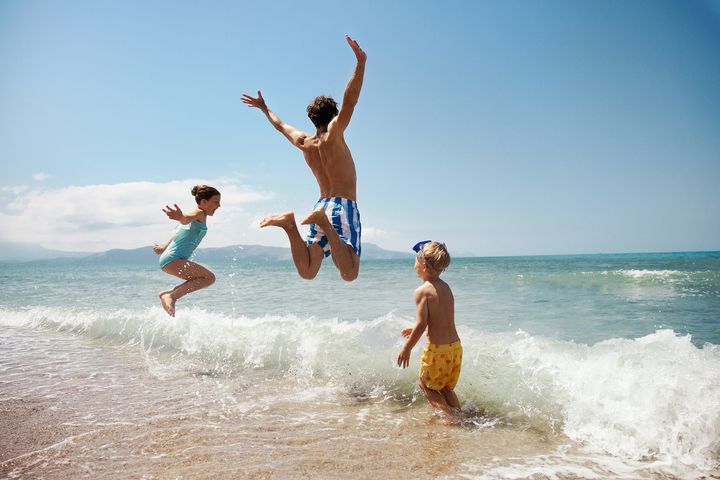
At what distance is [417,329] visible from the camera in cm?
434

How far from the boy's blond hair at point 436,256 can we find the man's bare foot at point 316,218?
1.11 metres

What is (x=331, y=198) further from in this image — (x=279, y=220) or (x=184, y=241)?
(x=184, y=241)

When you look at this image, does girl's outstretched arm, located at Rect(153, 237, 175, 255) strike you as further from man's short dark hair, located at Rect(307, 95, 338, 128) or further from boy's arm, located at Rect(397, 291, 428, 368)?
boy's arm, located at Rect(397, 291, 428, 368)

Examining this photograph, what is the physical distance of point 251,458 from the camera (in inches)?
143

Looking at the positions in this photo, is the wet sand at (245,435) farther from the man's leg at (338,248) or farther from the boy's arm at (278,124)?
the boy's arm at (278,124)

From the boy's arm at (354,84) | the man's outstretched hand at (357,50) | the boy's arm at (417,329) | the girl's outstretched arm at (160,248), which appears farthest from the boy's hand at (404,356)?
the girl's outstretched arm at (160,248)

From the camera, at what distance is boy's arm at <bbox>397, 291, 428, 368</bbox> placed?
4309 millimetres

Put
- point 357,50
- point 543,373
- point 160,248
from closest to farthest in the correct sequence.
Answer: point 357,50, point 543,373, point 160,248

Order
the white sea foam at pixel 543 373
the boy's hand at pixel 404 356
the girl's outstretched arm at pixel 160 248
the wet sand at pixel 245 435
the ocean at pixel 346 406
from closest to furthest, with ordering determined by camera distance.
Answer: the wet sand at pixel 245 435, the ocean at pixel 346 406, the white sea foam at pixel 543 373, the boy's hand at pixel 404 356, the girl's outstretched arm at pixel 160 248

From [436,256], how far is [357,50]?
2009mm

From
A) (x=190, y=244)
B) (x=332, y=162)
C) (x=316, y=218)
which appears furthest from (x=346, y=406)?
(x=190, y=244)

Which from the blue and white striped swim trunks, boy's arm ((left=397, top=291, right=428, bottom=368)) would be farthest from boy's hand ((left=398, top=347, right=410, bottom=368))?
the blue and white striped swim trunks

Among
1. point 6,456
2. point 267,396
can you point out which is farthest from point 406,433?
point 6,456

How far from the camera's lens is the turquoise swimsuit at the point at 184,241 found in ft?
18.9
